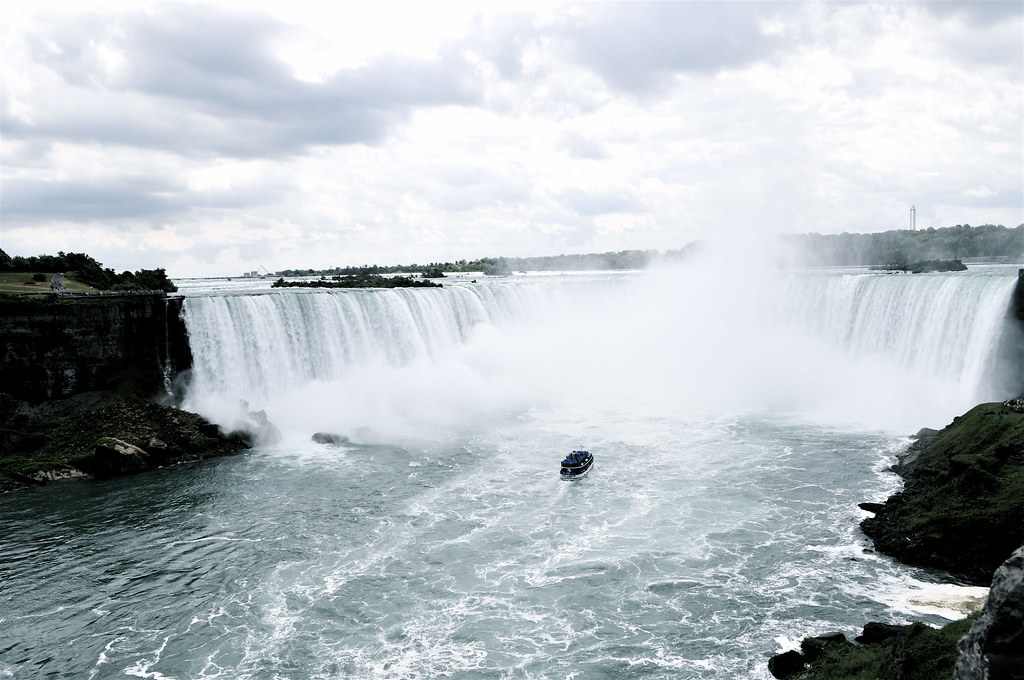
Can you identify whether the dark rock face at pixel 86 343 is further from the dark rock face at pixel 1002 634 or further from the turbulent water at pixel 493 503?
the dark rock face at pixel 1002 634

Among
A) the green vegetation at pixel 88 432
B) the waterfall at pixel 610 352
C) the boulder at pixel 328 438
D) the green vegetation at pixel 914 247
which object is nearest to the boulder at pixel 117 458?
the green vegetation at pixel 88 432

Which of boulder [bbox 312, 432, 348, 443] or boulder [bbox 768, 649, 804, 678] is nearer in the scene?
boulder [bbox 768, 649, 804, 678]

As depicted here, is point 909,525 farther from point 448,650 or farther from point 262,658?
point 262,658

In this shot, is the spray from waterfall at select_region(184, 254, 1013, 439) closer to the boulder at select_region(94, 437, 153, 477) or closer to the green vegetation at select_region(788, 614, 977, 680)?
the boulder at select_region(94, 437, 153, 477)

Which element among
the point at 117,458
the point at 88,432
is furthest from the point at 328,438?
the point at 88,432

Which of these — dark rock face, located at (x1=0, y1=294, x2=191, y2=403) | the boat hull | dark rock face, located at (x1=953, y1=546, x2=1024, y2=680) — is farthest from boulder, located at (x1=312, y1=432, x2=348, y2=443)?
dark rock face, located at (x1=953, y1=546, x2=1024, y2=680)

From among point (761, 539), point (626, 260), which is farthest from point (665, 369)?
point (626, 260)

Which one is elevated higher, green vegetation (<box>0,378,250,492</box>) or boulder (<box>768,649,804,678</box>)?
green vegetation (<box>0,378,250,492</box>)

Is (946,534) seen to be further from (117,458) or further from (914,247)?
(914,247)
